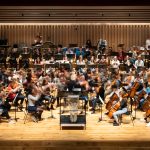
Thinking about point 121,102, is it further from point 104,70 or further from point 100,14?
point 100,14

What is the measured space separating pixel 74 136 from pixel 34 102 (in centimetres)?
189

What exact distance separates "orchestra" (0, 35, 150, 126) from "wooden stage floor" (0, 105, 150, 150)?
0.48m

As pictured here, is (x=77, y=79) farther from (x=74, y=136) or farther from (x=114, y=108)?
(x=74, y=136)

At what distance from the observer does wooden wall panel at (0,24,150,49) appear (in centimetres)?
2261

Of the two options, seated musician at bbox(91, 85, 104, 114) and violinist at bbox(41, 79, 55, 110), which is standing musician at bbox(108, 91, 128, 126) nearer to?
seated musician at bbox(91, 85, 104, 114)

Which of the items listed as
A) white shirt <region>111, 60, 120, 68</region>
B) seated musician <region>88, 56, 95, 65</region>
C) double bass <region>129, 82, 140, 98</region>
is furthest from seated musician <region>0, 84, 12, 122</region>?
white shirt <region>111, 60, 120, 68</region>

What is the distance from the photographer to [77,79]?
44.4 ft

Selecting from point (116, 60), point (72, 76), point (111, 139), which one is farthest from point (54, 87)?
point (116, 60)

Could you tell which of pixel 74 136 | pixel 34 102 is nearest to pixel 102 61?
pixel 34 102

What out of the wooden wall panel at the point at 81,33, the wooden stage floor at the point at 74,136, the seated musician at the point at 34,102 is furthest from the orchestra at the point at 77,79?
the wooden wall panel at the point at 81,33

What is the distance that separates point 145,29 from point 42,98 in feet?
38.8

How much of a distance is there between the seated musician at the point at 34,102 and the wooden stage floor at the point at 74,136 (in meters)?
0.27

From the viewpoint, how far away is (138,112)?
42.1 feet

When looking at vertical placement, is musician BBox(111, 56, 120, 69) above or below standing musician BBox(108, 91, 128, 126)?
above
